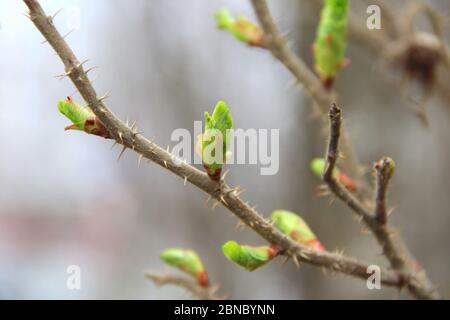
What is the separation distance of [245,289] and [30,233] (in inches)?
49.5

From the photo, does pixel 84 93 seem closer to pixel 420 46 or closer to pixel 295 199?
pixel 420 46

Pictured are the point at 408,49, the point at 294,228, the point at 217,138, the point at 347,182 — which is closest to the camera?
the point at 217,138

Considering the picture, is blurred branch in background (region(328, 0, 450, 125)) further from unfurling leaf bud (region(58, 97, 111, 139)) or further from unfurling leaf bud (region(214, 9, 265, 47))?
unfurling leaf bud (region(58, 97, 111, 139))

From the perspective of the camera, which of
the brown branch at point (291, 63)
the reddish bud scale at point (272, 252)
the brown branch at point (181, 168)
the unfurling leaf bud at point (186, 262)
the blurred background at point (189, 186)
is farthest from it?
the blurred background at point (189, 186)

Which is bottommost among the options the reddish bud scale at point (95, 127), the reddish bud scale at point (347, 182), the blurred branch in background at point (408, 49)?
the reddish bud scale at point (95, 127)

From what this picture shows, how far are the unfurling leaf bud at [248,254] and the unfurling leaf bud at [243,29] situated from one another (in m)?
0.45

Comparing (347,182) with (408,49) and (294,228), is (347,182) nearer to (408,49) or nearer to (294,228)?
(294,228)

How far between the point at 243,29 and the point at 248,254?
19.5 inches

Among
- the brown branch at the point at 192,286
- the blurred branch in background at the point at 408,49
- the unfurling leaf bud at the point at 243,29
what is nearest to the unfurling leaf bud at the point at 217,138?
the brown branch at the point at 192,286

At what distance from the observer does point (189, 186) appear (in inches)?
87.7

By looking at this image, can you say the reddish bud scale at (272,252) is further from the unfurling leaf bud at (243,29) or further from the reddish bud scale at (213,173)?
the unfurling leaf bud at (243,29)

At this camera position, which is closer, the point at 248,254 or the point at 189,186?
the point at 248,254

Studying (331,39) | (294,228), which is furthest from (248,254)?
(331,39)

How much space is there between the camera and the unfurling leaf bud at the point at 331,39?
0.92 meters
